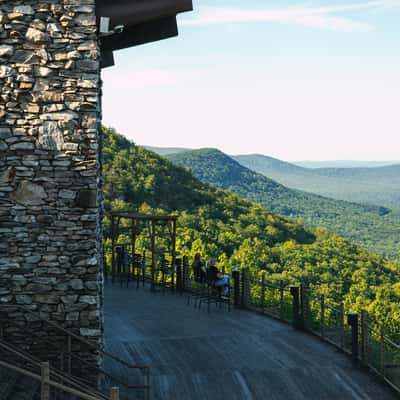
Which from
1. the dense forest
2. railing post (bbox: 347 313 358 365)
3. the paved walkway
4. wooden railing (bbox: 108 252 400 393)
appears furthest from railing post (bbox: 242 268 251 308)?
the dense forest

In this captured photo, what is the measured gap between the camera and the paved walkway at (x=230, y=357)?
34.2ft

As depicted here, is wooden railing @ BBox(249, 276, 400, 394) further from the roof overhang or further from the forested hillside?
the forested hillside

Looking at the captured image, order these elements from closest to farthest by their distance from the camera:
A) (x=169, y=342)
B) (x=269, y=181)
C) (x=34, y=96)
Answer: (x=34, y=96) → (x=169, y=342) → (x=269, y=181)

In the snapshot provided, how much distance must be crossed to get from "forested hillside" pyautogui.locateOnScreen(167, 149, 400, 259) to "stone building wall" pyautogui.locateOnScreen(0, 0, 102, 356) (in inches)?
4922

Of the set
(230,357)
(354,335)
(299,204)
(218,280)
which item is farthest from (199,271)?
(299,204)

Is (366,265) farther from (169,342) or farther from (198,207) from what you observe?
(169,342)

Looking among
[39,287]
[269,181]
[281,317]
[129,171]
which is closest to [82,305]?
[39,287]

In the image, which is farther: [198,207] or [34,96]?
[198,207]

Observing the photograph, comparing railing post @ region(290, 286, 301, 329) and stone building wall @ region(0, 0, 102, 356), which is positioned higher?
stone building wall @ region(0, 0, 102, 356)

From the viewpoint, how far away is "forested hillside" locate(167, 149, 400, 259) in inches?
5643

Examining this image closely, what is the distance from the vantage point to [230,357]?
39.8ft

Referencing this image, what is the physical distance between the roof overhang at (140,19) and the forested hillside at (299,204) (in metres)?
123

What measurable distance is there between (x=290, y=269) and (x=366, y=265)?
38.8ft

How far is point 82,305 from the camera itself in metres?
9.53
